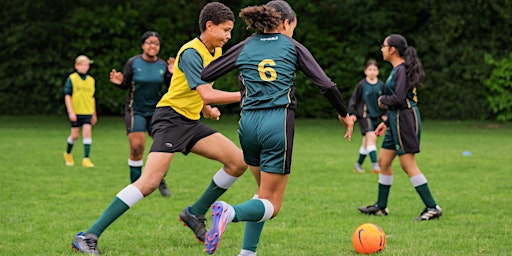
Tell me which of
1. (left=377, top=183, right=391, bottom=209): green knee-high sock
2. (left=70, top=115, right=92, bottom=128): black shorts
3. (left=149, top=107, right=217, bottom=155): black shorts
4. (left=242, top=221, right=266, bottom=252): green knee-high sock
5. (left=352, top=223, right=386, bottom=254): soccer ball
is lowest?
(left=70, top=115, right=92, bottom=128): black shorts

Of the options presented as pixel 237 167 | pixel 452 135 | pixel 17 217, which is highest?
pixel 237 167

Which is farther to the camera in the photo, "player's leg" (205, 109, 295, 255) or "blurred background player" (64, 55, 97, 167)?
"blurred background player" (64, 55, 97, 167)

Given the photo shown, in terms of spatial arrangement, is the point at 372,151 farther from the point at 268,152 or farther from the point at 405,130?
the point at 268,152

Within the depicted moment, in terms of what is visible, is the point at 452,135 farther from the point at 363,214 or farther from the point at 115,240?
the point at 115,240

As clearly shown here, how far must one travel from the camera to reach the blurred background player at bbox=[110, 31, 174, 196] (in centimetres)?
892

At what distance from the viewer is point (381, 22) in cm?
2489

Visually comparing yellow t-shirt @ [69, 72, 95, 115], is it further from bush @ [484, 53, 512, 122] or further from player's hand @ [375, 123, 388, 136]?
bush @ [484, 53, 512, 122]

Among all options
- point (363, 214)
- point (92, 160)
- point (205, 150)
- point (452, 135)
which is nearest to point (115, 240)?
point (205, 150)

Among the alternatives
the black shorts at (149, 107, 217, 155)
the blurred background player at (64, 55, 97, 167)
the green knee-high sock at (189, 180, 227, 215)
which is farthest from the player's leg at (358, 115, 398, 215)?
the blurred background player at (64, 55, 97, 167)

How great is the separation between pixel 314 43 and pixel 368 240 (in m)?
19.9

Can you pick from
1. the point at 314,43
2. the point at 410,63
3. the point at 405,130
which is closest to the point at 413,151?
the point at 405,130

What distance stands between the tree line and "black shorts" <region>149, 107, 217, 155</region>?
17.8m

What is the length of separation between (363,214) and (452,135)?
12.5 metres

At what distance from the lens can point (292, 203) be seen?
875 cm
